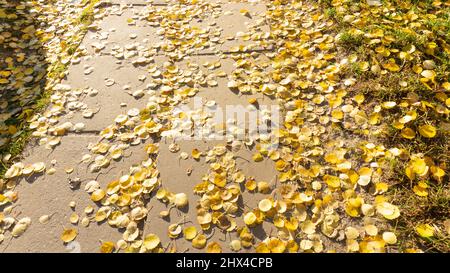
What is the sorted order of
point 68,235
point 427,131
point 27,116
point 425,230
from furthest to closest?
point 27,116 < point 427,131 < point 68,235 < point 425,230

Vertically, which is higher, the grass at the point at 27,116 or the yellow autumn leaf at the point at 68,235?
the grass at the point at 27,116

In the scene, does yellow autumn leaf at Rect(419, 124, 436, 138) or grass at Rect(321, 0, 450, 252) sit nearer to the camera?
grass at Rect(321, 0, 450, 252)

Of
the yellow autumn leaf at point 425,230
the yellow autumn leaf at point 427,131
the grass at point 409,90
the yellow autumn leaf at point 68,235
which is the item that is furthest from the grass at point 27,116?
the yellow autumn leaf at point 427,131

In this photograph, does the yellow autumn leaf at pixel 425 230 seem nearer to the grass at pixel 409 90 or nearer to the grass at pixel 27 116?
the grass at pixel 409 90

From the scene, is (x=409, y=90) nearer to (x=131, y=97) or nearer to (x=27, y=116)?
(x=131, y=97)

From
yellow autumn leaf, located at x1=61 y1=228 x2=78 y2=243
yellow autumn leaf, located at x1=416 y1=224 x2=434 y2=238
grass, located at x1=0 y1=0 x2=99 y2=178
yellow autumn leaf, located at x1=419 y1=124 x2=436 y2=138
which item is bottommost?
yellow autumn leaf, located at x1=61 y1=228 x2=78 y2=243

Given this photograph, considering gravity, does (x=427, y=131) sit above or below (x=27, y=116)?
above

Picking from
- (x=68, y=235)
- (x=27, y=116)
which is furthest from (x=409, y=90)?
(x=27, y=116)

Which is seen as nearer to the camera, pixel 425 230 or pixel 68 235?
pixel 425 230

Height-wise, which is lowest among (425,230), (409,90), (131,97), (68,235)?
(68,235)

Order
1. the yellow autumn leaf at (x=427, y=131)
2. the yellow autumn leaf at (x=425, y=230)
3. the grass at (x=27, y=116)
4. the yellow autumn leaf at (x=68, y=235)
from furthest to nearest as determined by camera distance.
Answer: the grass at (x=27, y=116)
the yellow autumn leaf at (x=427, y=131)
the yellow autumn leaf at (x=68, y=235)
the yellow autumn leaf at (x=425, y=230)

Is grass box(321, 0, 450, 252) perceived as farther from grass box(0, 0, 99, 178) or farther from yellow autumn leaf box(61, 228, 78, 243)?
grass box(0, 0, 99, 178)

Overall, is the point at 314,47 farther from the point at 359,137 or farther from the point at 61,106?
the point at 61,106

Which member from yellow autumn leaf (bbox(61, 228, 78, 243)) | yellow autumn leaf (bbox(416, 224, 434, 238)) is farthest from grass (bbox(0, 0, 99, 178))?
yellow autumn leaf (bbox(416, 224, 434, 238))
